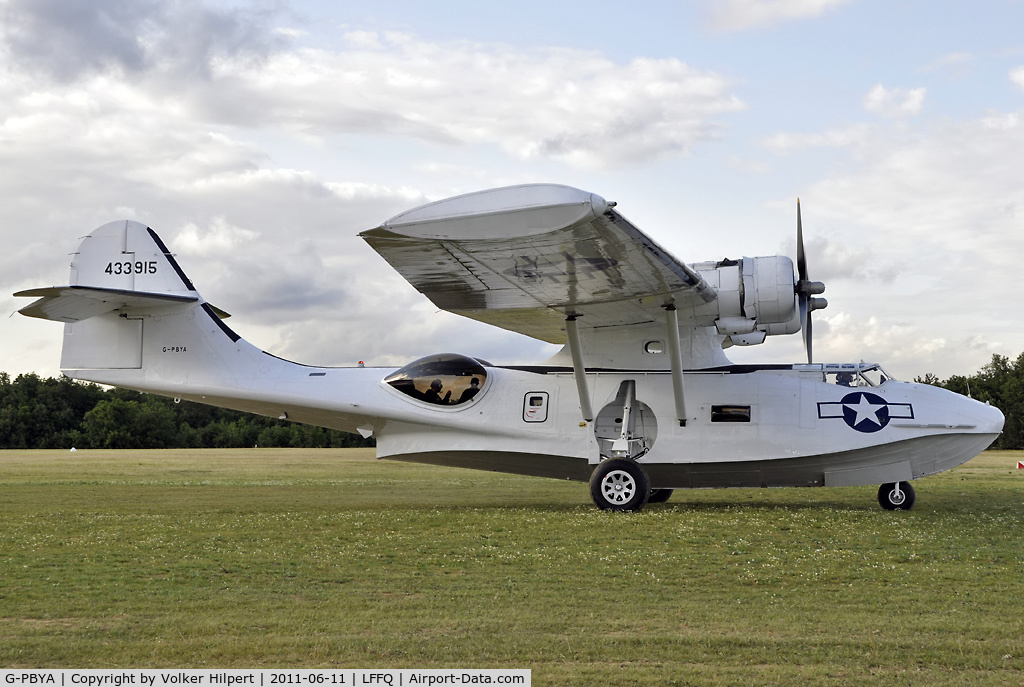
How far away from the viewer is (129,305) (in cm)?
1519

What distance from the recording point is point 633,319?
14.2 metres

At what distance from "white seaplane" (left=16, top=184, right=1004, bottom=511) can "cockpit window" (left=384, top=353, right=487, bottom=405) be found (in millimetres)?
30

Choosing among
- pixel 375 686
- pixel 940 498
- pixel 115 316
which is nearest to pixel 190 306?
pixel 115 316

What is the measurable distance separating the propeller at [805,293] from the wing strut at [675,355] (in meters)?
2.41

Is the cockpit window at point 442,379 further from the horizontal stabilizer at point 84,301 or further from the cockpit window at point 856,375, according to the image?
the cockpit window at point 856,375

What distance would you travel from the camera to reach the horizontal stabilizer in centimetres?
1342

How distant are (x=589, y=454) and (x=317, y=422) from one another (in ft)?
16.6

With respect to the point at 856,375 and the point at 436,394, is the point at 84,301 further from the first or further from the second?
the point at 856,375


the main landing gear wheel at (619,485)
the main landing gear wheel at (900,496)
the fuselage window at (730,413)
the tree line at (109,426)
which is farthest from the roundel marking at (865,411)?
the tree line at (109,426)

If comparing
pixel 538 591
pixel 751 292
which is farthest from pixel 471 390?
pixel 538 591

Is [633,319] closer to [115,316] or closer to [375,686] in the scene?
[115,316]

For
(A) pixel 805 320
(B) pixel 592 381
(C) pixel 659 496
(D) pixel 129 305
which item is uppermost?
(D) pixel 129 305

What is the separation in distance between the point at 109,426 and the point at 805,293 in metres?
57.2

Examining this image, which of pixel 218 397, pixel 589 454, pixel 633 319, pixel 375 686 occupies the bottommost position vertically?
pixel 375 686
